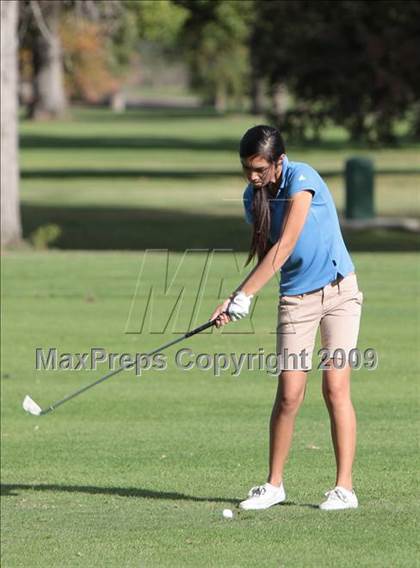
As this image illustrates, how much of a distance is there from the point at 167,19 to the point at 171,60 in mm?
55383

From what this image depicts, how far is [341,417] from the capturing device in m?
7.59

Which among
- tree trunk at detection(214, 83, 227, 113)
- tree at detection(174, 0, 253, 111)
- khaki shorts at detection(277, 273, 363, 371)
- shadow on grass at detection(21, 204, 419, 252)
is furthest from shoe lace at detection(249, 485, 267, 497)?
tree trunk at detection(214, 83, 227, 113)

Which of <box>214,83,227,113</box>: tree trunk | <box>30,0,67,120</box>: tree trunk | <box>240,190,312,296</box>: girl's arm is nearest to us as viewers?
<box>240,190,312,296</box>: girl's arm

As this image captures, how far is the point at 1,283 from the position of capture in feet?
60.2

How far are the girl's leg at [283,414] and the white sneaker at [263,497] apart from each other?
0.12 ft

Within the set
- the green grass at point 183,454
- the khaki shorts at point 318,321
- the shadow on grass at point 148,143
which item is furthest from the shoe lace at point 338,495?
the shadow on grass at point 148,143

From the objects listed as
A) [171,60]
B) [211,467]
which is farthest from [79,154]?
[171,60]

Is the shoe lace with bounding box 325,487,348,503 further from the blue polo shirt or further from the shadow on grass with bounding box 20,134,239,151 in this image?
the shadow on grass with bounding box 20,134,239,151

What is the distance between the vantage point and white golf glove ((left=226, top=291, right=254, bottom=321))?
727cm

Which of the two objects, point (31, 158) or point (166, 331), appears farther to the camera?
point (31, 158)

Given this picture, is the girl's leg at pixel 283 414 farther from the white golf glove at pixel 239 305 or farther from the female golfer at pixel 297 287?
the white golf glove at pixel 239 305

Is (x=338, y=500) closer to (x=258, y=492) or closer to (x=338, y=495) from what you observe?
(x=338, y=495)

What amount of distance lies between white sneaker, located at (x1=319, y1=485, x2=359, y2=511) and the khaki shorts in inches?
26.0

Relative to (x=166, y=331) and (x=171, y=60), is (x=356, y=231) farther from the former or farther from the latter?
(x=171, y=60)
